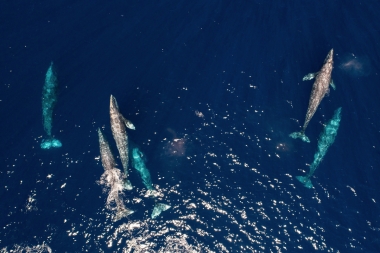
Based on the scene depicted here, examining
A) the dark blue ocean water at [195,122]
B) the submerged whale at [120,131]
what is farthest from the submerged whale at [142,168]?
the submerged whale at [120,131]

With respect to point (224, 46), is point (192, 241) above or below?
below

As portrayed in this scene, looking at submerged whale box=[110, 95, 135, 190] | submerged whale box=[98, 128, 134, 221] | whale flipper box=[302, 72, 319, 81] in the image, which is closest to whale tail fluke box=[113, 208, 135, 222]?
submerged whale box=[98, 128, 134, 221]

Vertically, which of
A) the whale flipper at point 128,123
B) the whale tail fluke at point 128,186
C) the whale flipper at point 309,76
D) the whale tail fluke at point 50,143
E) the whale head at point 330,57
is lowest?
the whale tail fluke at point 128,186

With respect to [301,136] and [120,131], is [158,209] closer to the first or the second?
[120,131]

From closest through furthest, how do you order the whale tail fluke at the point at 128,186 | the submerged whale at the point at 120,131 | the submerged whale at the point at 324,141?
the whale tail fluke at the point at 128,186 < the submerged whale at the point at 324,141 < the submerged whale at the point at 120,131

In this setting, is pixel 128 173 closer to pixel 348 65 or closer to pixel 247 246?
pixel 247 246

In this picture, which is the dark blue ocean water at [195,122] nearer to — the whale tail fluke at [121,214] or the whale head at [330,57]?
the whale tail fluke at [121,214]

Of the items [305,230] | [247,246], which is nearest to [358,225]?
[305,230]
